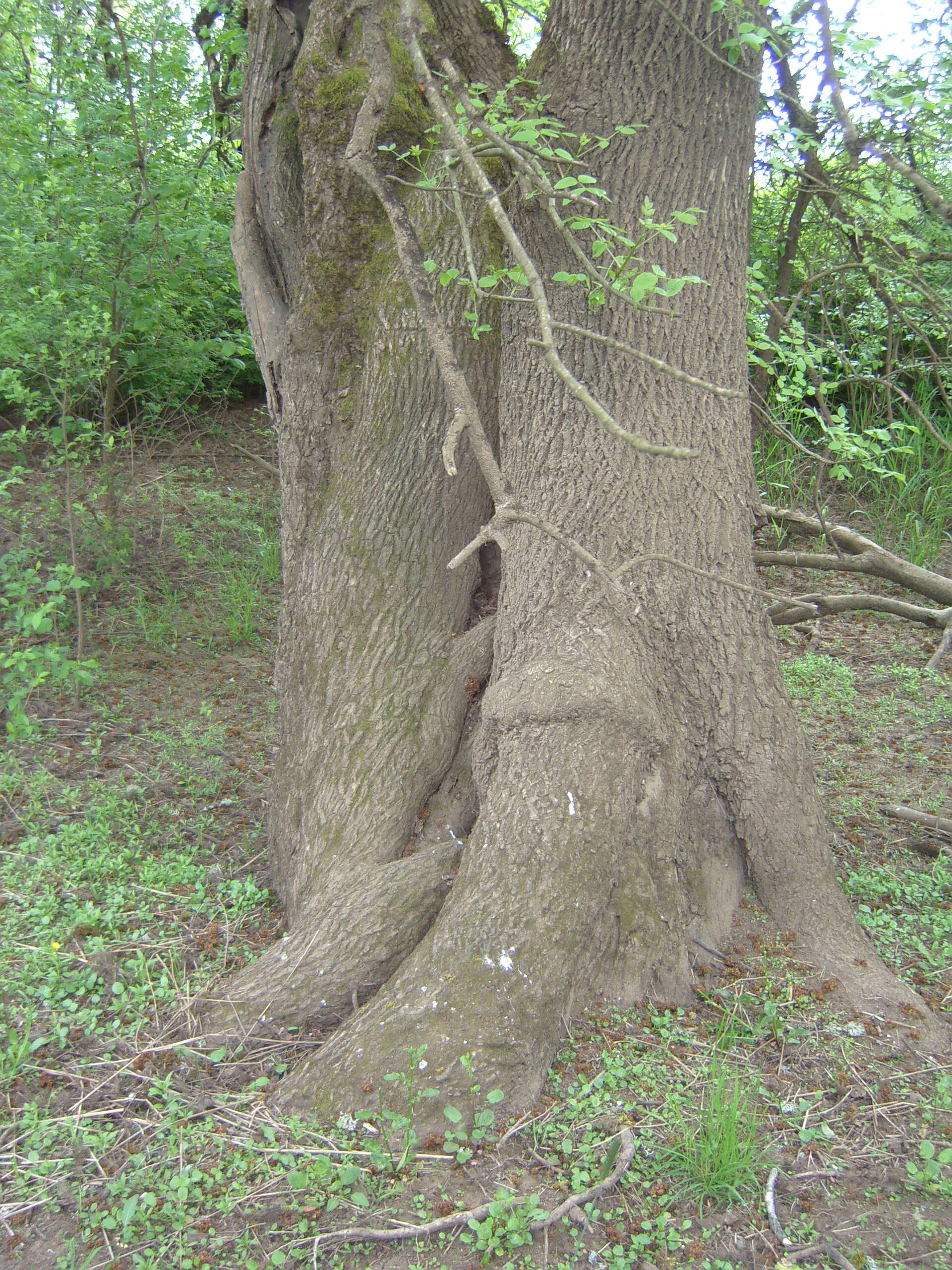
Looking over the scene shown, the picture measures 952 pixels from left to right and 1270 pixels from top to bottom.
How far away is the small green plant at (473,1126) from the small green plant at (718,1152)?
389mm

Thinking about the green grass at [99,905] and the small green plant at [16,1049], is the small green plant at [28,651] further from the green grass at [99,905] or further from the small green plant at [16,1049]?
the small green plant at [16,1049]

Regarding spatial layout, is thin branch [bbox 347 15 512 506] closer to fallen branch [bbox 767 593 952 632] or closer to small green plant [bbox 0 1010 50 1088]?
small green plant [bbox 0 1010 50 1088]

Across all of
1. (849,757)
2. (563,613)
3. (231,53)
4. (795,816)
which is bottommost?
(849,757)

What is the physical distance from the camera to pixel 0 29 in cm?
502

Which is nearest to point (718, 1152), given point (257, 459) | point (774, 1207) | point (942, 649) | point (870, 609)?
point (774, 1207)

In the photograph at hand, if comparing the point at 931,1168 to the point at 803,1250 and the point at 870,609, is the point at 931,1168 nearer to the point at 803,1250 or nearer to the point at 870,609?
the point at 803,1250

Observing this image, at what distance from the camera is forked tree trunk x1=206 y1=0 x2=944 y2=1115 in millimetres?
2430

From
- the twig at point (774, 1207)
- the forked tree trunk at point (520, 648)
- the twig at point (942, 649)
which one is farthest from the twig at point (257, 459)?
the twig at point (774, 1207)

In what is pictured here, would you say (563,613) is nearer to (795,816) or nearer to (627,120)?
(795,816)

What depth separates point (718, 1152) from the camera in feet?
6.46

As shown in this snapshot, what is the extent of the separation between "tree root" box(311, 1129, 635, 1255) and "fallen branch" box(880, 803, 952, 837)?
7.00 ft

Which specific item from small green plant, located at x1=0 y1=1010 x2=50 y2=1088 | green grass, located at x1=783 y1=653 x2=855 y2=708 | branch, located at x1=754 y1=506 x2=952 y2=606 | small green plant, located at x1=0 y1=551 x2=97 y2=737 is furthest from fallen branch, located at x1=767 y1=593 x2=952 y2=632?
small green plant, located at x1=0 y1=1010 x2=50 y2=1088

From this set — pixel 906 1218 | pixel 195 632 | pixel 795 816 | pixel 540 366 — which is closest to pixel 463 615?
pixel 540 366

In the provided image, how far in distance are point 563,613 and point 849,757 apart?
7.05 ft
